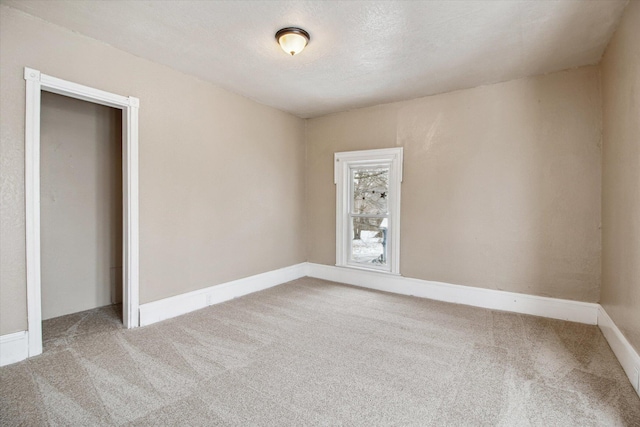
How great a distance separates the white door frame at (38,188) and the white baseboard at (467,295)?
2.73 metres

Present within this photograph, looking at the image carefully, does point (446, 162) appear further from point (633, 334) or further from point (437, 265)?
point (633, 334)

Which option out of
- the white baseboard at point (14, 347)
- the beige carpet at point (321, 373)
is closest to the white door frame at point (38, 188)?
the white baseboard at point (14, 347)

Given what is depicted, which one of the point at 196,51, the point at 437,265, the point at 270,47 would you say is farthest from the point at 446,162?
the point at 196,51

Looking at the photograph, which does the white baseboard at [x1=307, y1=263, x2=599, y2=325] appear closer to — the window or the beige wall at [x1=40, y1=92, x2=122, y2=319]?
the window

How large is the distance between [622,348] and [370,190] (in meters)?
3.05

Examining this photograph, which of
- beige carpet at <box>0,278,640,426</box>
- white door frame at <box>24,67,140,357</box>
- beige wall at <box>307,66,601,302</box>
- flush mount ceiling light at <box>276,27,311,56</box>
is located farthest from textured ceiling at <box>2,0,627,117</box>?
beige carpet at <box>0,278,640,426</box>

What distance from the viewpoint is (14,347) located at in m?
2.26

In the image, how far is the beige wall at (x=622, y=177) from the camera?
206cm

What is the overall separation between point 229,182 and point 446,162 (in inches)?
107

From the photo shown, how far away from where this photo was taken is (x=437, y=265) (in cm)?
394

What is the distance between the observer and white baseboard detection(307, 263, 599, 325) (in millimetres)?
3137

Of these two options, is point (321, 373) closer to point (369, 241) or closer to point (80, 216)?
point (369, 241)

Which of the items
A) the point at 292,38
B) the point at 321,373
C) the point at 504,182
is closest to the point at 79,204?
the point at 292,38

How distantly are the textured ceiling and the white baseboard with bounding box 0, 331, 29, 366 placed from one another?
7.81 feet
